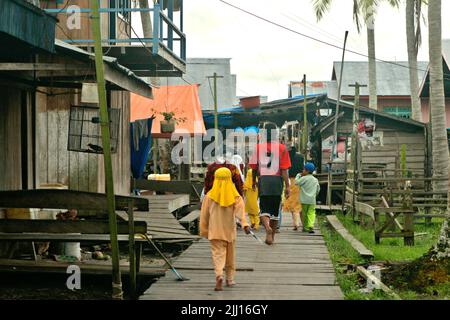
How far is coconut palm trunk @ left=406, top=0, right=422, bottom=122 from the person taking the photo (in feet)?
98.7

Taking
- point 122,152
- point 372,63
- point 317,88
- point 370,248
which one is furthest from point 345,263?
point 317,88

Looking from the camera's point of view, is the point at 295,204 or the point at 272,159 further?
the point at 295,204

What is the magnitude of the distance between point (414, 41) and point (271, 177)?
765 inches

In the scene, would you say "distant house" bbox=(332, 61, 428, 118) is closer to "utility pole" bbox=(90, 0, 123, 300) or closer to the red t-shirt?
the red t-shirt

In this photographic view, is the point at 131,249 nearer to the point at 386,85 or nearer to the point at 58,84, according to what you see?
the point at 58,84

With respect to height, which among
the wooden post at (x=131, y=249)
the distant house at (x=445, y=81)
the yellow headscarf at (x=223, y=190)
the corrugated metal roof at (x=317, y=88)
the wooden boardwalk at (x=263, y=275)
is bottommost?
the wooden boardwalk at (x=263, y=275)

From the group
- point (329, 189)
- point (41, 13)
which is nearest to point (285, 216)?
point (329, 189)

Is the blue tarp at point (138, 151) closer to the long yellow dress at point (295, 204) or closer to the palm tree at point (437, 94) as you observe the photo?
the long yellow dress at point (295, 204)

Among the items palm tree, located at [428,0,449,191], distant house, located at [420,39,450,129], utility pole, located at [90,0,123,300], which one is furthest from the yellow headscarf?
distant house, located at [420,39,450,129]

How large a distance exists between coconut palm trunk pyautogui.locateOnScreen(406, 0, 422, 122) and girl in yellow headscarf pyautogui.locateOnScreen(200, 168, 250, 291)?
2216cm

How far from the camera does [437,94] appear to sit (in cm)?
2194

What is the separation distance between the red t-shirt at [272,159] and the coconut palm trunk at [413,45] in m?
17.9

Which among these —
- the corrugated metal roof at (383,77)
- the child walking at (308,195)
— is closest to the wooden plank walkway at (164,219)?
the child walking at (308,195)

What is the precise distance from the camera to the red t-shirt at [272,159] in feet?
44.6
